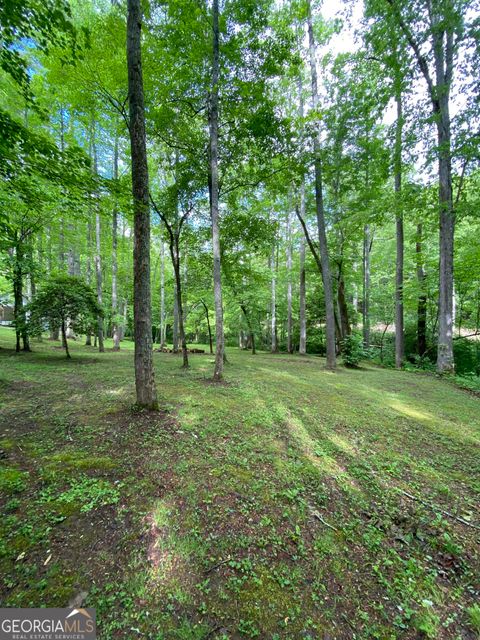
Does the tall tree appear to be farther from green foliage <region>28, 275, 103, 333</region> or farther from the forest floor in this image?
green foliage <region>28, 275, 103, 333</region>

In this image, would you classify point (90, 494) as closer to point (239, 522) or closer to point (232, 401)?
point (239, 522)

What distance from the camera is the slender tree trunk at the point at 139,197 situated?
11.6 ft

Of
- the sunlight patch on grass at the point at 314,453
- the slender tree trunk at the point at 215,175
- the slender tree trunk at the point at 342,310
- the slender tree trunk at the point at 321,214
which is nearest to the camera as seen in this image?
the sunlight patch on grass at the point at 314,453

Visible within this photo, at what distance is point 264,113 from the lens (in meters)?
6.20

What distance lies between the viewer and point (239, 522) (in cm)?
200

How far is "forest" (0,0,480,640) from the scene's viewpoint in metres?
1.54

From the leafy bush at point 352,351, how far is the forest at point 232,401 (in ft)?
0.25

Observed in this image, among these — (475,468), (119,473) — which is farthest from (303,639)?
(475,468)

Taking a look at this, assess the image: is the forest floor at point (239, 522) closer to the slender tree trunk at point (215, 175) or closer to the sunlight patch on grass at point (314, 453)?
the sunlight patch on grass at point (314, 453)

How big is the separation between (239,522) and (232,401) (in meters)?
2.72

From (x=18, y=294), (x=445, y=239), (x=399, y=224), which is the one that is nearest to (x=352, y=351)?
(x=445, y=239)

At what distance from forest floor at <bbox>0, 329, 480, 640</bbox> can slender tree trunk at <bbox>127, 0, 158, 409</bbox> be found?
116 centimetres

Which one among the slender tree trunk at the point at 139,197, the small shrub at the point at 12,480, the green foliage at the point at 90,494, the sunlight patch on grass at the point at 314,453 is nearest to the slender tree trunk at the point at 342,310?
the sunlight patch on grass at the point at 314,453

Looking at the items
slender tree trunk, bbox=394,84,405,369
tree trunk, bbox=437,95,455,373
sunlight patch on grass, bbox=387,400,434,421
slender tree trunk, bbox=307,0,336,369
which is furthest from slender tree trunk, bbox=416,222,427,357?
sunlight patch on grass, bbox=387,400,434,421
